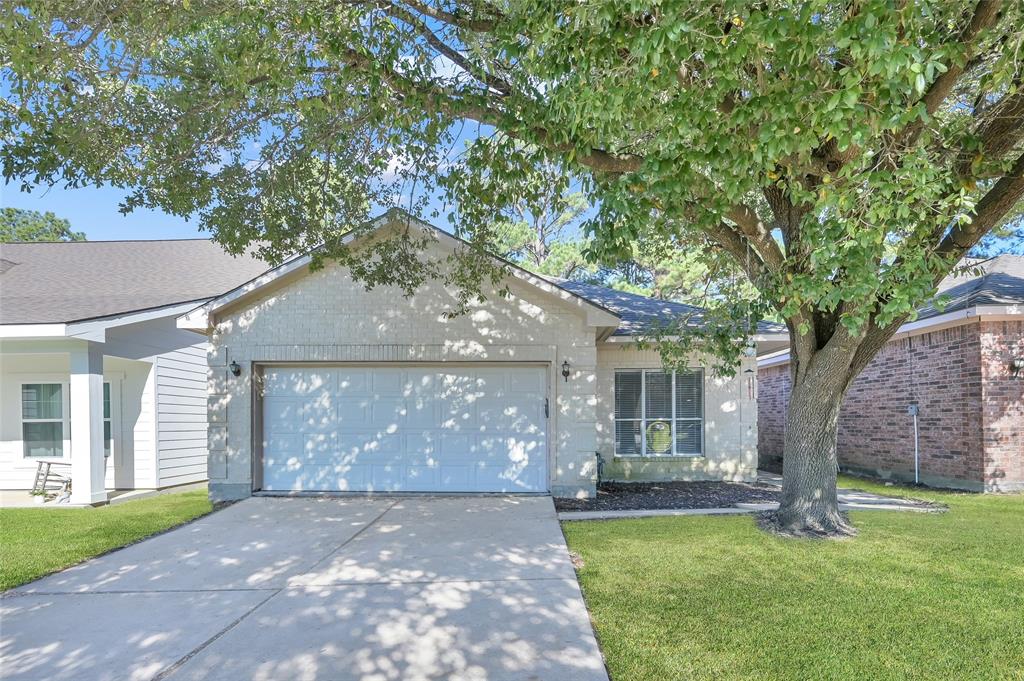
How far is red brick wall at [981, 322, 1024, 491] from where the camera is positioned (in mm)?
9391

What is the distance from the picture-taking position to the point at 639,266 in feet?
78.9

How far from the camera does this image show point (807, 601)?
14.4 ft

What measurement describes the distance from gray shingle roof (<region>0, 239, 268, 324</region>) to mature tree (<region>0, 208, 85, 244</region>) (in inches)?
631

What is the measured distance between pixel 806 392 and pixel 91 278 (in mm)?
12911

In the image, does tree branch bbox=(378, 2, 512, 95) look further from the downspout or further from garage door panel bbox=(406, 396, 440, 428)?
the downspout

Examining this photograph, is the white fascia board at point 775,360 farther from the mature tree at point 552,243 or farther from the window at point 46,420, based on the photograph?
the window at point 46,420

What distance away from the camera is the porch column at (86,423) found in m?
8.79

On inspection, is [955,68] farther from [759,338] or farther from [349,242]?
[349,242]

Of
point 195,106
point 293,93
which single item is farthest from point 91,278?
point 293,93

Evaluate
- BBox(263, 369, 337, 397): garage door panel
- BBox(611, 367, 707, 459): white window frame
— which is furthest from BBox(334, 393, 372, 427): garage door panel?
BBox(611, 367, 707, 459): white window frame

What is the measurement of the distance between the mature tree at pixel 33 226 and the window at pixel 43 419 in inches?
755

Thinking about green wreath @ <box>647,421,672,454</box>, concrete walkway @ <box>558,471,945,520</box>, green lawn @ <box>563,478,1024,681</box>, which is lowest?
concrete walkway @ <box>558,471,945,520</box>

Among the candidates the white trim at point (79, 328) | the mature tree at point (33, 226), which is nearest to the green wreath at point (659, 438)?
the white trim at point (79, 328)

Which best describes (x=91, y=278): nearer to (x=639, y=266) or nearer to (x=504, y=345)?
(x=504, y=345)
